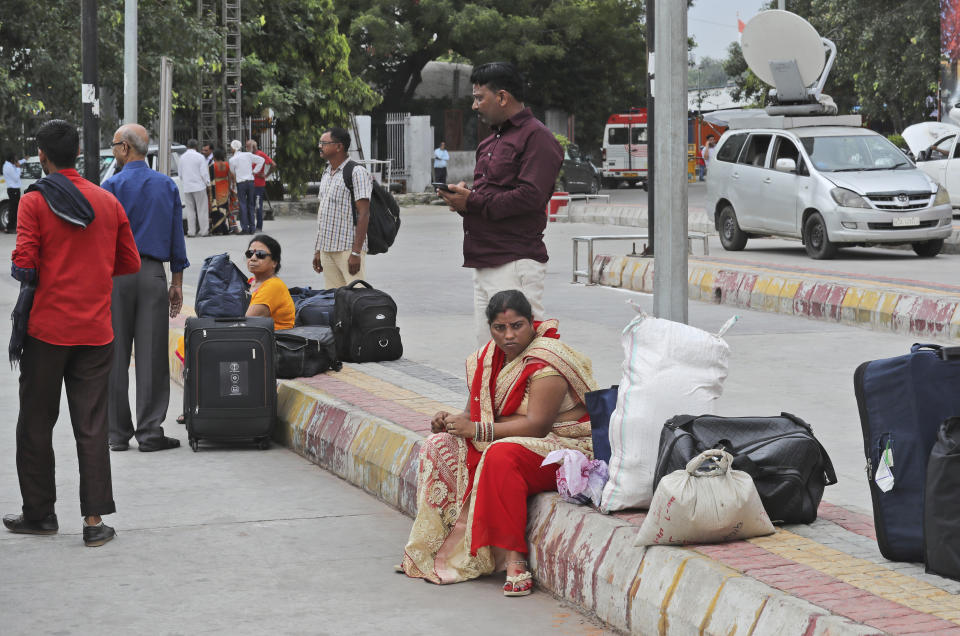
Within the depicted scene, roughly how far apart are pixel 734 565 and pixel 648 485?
2.45ft

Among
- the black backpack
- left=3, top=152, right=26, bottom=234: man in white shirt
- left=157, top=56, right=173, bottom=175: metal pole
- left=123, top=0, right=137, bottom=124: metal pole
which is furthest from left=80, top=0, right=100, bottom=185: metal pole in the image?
left=3, top=152, right=26, bottom=234: man in white shirt

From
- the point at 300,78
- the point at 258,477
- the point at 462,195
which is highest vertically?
the point at 300,78

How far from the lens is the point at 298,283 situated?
56.2 feet

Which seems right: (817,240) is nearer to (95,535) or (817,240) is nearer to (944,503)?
(95,535)

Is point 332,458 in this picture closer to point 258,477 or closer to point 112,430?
point 258,477

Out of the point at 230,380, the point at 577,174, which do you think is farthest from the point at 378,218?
the point at 577,174

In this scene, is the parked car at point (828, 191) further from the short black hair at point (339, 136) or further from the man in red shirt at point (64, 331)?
the man in red shirt at point (64, 331)

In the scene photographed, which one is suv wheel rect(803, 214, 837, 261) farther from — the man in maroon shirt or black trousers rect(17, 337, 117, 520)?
black trousers rect(17, 337, 117, 520)

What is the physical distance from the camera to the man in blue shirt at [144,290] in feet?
25.6

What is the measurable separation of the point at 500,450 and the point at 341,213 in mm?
4961

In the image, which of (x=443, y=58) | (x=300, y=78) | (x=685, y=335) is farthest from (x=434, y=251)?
(x=443, y=58)

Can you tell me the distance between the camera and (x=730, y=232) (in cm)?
2081

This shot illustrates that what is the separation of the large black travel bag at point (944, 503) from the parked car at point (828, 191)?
14.3 m

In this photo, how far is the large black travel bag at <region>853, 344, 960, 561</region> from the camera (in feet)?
13.9
